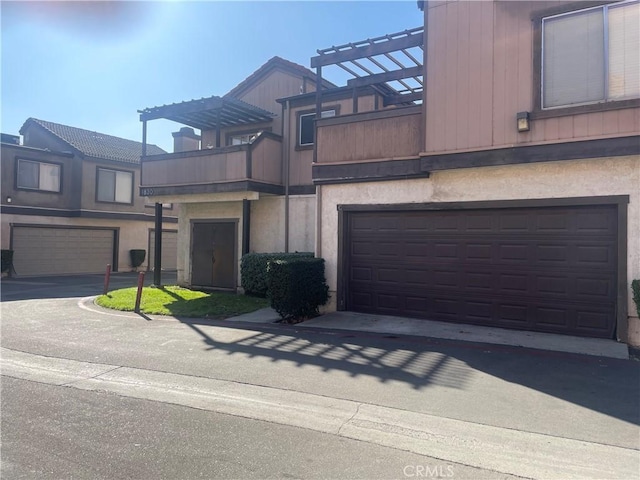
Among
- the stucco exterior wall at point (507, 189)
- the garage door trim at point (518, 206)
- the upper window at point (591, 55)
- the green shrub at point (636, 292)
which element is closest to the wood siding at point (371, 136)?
the stucco exterior wall at point (507, 189)

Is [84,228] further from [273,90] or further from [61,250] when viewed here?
[273,90]

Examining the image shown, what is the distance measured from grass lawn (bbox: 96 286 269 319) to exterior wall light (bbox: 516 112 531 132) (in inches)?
283

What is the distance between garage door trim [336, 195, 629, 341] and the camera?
751 cm

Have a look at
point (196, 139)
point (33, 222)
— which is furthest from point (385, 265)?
point (33, 222)

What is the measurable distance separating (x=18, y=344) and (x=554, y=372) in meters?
8.58

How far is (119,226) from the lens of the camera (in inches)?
1003

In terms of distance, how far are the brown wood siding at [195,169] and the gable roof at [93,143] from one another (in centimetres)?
1077

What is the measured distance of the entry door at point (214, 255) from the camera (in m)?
15.1

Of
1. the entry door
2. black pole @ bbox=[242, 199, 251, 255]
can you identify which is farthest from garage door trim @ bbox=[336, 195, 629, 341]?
the entry door

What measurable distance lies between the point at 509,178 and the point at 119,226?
74.1ft

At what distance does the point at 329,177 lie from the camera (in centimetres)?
1052

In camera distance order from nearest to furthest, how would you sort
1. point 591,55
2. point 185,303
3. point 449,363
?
point 449,363 → point 591,55 → point 185,303

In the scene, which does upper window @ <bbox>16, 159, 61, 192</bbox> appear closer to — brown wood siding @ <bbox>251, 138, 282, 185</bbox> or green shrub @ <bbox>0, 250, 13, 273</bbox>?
green shrub @ <bbox>0, 250, 13, 273</bbox>

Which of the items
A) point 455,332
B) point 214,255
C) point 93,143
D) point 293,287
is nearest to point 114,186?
point 93,143
